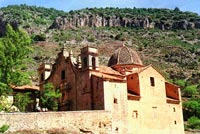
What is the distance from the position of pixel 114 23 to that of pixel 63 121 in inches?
5919

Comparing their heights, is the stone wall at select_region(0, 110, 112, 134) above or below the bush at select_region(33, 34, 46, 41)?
below

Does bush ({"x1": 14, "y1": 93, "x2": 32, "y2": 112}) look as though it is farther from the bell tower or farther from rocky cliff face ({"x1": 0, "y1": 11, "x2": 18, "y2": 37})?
rocky cliff face ({"x1": 0, "y1": 11, "x2": 18, "y2": 37})

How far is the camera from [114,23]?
191000mm

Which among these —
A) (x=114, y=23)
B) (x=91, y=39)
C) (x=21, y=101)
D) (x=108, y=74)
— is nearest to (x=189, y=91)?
(x=91, y=39)

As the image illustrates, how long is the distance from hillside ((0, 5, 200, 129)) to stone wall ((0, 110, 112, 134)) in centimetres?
7184

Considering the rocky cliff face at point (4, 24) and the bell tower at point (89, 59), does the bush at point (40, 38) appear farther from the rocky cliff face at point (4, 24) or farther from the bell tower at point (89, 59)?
the bell tower at point (89, 59)

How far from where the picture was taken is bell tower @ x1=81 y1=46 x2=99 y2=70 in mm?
50781

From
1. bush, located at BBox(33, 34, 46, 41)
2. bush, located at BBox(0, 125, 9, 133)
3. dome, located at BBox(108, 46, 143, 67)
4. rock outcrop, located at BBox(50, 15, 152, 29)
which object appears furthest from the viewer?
rock outcrop, located at BBox(50, 15, 152, 29)

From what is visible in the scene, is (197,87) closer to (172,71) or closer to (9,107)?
(172,71)

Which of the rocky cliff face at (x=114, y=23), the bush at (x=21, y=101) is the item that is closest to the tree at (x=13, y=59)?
the bush at (x=21, y=101)

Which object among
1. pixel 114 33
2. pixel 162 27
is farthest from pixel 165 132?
pixel 162 27

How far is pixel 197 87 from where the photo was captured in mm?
122750

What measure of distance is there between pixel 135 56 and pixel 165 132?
461 inches

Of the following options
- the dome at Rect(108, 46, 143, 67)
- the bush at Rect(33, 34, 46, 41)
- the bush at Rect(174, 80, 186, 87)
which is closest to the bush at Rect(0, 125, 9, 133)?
the dome at Rect(108, 46, 143, 67)
